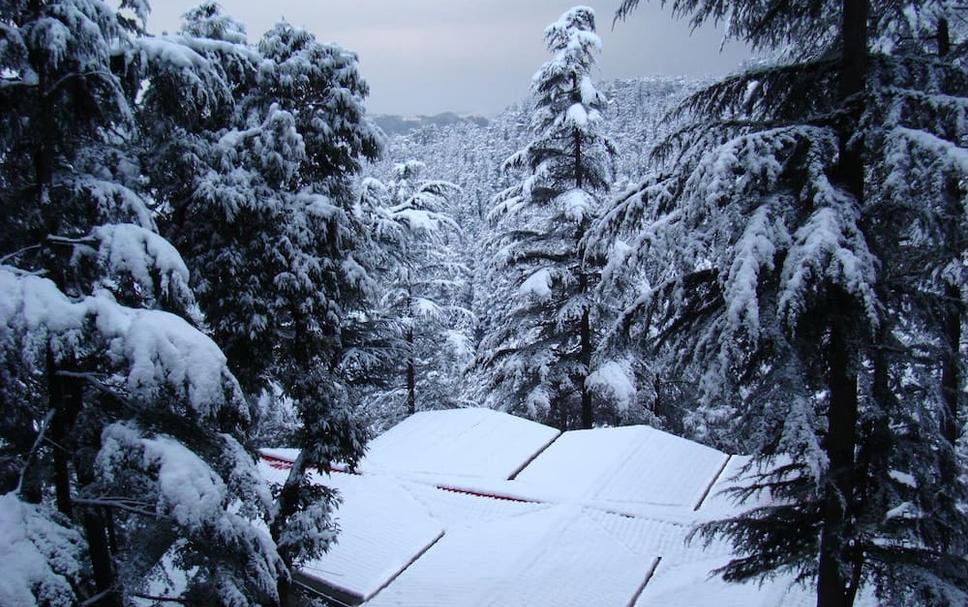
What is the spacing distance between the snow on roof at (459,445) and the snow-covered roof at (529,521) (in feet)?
0.15

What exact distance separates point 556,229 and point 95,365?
12.6 metres

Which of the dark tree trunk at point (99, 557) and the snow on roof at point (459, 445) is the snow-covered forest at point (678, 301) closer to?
the dark tree trunk at point (99, 557)

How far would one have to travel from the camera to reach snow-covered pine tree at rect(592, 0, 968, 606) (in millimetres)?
4133

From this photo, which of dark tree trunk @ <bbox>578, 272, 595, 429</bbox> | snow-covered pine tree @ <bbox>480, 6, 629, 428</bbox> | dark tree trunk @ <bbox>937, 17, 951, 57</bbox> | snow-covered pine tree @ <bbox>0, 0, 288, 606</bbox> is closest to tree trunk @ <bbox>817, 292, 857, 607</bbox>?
snow-covered pine tree @ <bbox>0, 0, 288, 606</bbox>

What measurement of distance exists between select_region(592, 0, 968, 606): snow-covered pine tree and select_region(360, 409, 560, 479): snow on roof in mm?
7478

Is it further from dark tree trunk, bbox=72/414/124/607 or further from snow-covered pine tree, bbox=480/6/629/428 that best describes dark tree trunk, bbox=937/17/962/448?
snow-covered pine tree, bbox=480/6/629/428

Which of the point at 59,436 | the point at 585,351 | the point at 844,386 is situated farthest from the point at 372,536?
the point at 585,351

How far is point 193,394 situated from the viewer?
3.65 meters

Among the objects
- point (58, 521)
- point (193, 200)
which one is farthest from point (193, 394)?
point (193, 200)

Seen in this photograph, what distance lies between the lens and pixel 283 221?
7750 millimetres

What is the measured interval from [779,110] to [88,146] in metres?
5.96

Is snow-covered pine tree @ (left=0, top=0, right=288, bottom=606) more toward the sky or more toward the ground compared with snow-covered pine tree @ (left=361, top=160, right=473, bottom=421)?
more toward the ground

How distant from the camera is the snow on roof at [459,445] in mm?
12375

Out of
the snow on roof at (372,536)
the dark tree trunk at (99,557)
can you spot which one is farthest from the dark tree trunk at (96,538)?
the snow on roof at (372,536)
